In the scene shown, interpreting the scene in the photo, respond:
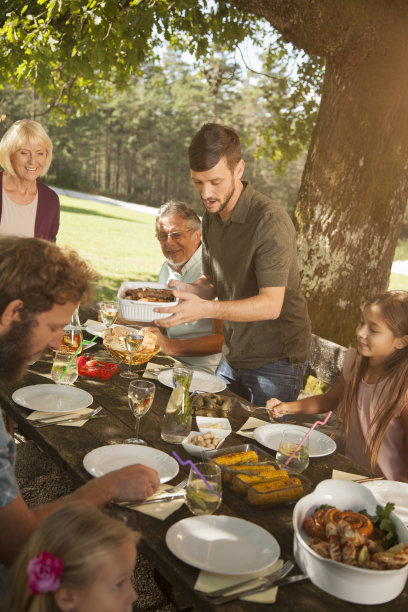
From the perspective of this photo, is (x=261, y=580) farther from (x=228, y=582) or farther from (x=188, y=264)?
(x=188, y=264)

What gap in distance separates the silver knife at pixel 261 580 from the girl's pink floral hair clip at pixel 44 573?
0.40m

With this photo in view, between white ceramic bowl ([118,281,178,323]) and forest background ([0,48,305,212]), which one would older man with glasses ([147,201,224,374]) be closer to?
white ceramic bowl ([118,281,178,323])

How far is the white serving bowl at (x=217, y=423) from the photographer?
2295mm

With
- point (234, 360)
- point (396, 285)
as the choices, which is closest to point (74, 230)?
point (396, 285)

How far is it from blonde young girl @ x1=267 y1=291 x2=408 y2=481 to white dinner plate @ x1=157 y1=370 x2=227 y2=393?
0.35m

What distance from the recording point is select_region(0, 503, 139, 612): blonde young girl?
1.25 m

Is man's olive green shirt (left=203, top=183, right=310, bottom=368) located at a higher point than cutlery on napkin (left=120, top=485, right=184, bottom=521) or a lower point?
higher

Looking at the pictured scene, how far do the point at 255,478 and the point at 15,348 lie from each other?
0.88 m

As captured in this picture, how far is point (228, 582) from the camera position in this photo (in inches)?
58.7

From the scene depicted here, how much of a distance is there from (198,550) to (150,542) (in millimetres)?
136

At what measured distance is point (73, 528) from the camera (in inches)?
52.0

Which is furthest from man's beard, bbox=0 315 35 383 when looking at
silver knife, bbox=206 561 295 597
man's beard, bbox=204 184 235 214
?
man's beard, bbox=204 184 235 214

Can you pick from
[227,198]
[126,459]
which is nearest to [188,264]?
[227,198]

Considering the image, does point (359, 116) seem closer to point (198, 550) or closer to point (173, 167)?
point (198, 550)
